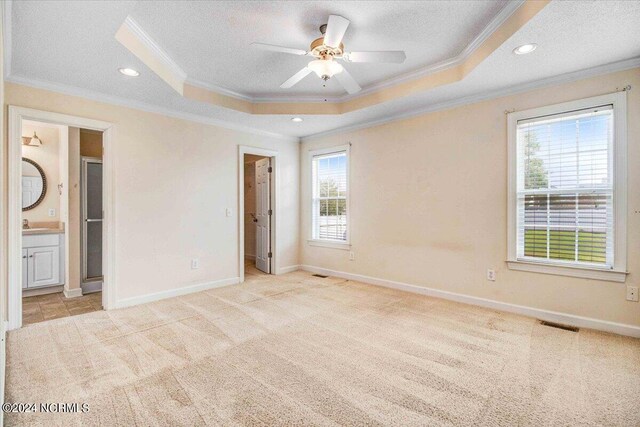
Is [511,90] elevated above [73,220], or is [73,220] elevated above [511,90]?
[511,90]

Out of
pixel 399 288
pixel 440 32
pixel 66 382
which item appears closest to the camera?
pixel 66 382

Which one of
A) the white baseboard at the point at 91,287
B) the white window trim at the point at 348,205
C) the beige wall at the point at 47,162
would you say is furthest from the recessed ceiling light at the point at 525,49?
the beige wall at the point at 47,162

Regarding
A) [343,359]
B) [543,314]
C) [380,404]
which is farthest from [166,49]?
[543,314]

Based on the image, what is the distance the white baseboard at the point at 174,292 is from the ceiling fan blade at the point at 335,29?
3.50 meters

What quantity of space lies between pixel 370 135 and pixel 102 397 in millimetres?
4198

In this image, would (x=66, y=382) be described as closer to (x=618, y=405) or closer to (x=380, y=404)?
(x=380, y=404)

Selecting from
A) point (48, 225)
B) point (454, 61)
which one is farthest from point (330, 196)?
point (48, 225)

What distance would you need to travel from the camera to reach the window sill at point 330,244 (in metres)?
5.09

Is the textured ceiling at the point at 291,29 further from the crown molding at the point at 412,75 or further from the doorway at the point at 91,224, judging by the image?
the doorway at the point at 91,224

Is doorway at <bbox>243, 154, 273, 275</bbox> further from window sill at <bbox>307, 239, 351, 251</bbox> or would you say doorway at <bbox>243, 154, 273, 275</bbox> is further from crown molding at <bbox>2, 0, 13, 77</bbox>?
crown molding at <bbox>2, 0, 13, 77</bbox>

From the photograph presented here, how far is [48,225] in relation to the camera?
4746 millimetres

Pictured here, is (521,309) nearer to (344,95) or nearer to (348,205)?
(348,205)

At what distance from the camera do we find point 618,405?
1892mm

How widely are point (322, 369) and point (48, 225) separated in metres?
4.93
